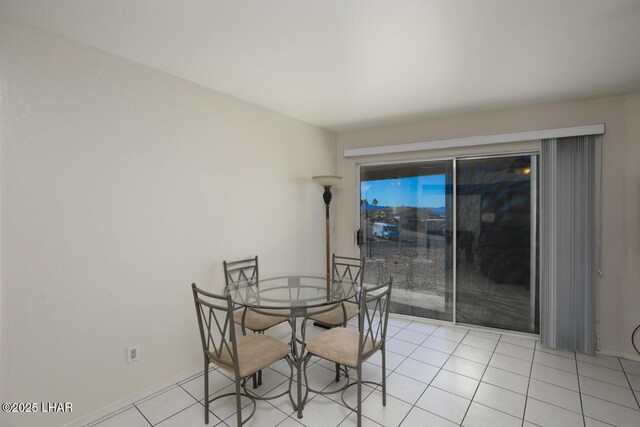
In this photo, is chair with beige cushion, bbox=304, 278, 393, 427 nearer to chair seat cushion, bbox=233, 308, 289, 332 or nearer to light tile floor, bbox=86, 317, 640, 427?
light tile floor, bbox=86, 317, 640, 427

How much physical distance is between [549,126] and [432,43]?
1.98m

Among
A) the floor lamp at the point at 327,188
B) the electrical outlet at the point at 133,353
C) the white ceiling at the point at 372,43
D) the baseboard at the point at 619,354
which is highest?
the white ceiling at the point at 372,43

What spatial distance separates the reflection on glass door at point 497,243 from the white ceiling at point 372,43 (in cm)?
85

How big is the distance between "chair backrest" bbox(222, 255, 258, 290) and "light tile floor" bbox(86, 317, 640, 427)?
78 centimetres

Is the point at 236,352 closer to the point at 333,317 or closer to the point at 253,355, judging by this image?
the point at 253,355

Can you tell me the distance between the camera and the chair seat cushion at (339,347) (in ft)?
6.45

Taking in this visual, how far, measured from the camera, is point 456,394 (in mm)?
→ 2256

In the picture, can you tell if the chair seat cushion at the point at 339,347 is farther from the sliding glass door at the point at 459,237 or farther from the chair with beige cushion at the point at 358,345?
the sliding glass door at the point at 459,237

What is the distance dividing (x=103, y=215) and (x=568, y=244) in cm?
408

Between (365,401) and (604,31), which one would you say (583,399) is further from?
(604,31)

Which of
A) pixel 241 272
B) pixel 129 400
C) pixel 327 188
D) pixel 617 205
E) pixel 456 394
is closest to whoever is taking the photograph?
pixel 129 400

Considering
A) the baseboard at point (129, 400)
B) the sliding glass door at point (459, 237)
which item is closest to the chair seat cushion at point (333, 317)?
the baseboard at point (129, 400)

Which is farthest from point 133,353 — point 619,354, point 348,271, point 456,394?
point 619,354

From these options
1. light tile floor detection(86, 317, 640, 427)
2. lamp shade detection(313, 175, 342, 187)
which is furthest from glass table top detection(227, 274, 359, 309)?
lamp shade detection(313, 175, 342, 187)
